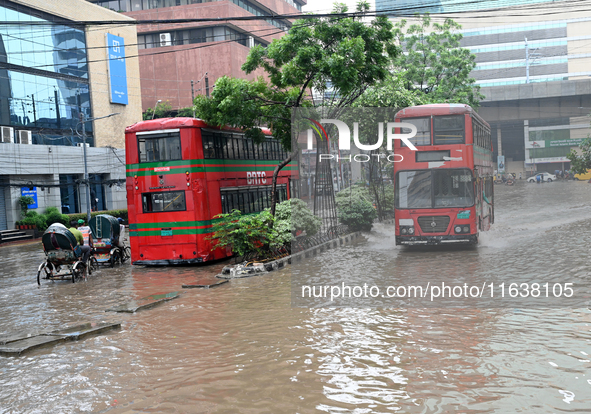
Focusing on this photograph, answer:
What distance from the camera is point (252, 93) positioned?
17.3 meters

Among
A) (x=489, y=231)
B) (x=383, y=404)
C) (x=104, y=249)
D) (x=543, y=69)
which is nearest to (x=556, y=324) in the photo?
(x=383, y=404)

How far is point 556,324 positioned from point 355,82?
10151 mm

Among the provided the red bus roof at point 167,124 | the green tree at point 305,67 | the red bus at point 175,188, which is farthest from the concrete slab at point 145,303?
the green tree at point 305,67

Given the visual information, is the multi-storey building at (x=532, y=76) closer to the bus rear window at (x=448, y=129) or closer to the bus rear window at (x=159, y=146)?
the bus rear window at (x=448, y=129)

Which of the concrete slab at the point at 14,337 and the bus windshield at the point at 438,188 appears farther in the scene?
the bus windshield at the point at 438,188

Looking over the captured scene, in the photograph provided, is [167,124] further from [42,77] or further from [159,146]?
[42,77]

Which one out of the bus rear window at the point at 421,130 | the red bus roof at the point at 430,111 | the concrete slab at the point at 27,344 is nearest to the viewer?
the concrete slab at the point at 27,344

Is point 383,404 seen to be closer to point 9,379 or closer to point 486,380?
point 486,380

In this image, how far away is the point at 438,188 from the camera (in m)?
13.3

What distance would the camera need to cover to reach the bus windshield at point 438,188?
13203 millimetres

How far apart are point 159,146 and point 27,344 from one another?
8.57 meters

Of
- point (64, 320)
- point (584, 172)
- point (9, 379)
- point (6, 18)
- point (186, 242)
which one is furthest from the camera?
point (6, 18)

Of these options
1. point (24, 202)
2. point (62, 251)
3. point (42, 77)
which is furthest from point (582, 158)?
point (42, 77)

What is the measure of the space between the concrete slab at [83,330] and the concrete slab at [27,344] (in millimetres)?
141
